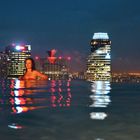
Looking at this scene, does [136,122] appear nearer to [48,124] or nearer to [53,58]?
[48,124]

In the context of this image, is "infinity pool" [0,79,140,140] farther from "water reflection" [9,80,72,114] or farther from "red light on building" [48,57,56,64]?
"red light on building" [48,57,56,64]

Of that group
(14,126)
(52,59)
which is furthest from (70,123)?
(52,59)

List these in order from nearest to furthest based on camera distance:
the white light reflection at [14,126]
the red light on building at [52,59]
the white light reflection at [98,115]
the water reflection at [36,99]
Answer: the white light reflection at [14,126], the white light reflection at [98,115], the water reflection at [36,99], the red light on building at [52,59]

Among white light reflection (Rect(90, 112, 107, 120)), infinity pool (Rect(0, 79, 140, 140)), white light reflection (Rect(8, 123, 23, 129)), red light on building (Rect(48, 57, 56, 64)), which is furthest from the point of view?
red light on building (Rect(48, 57, 56, 64))

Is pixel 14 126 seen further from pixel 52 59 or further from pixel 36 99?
pixel 52 59

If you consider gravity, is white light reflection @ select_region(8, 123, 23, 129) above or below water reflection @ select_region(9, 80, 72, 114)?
below

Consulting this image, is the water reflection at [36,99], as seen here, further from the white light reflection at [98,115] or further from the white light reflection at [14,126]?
the white light reflection at [14,126]

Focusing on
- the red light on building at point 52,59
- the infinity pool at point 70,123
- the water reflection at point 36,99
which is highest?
the red light on building at point 52,59

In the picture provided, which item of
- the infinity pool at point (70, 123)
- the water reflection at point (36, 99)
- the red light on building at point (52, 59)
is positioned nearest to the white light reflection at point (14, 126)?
the infinity pool at point (70, 123)

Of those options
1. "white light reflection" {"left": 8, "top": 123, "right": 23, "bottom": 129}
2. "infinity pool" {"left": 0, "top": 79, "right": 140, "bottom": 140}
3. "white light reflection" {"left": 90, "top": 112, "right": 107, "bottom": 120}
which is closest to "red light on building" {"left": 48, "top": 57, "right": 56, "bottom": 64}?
"infinity pool" {"left": 0, "top": 79, "right": 140, "bottom": 140}

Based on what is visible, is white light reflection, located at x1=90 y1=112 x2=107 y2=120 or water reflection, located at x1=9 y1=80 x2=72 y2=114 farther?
water reflection, located at x1=9 y1=80 x2=72 y2=114

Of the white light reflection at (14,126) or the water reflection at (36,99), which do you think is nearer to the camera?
the white light reflection at (14,126)

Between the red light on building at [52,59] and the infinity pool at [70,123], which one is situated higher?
the red light on building at [52,59]

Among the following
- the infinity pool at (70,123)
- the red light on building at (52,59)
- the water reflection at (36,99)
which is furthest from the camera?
the red light on building at (52,59)
